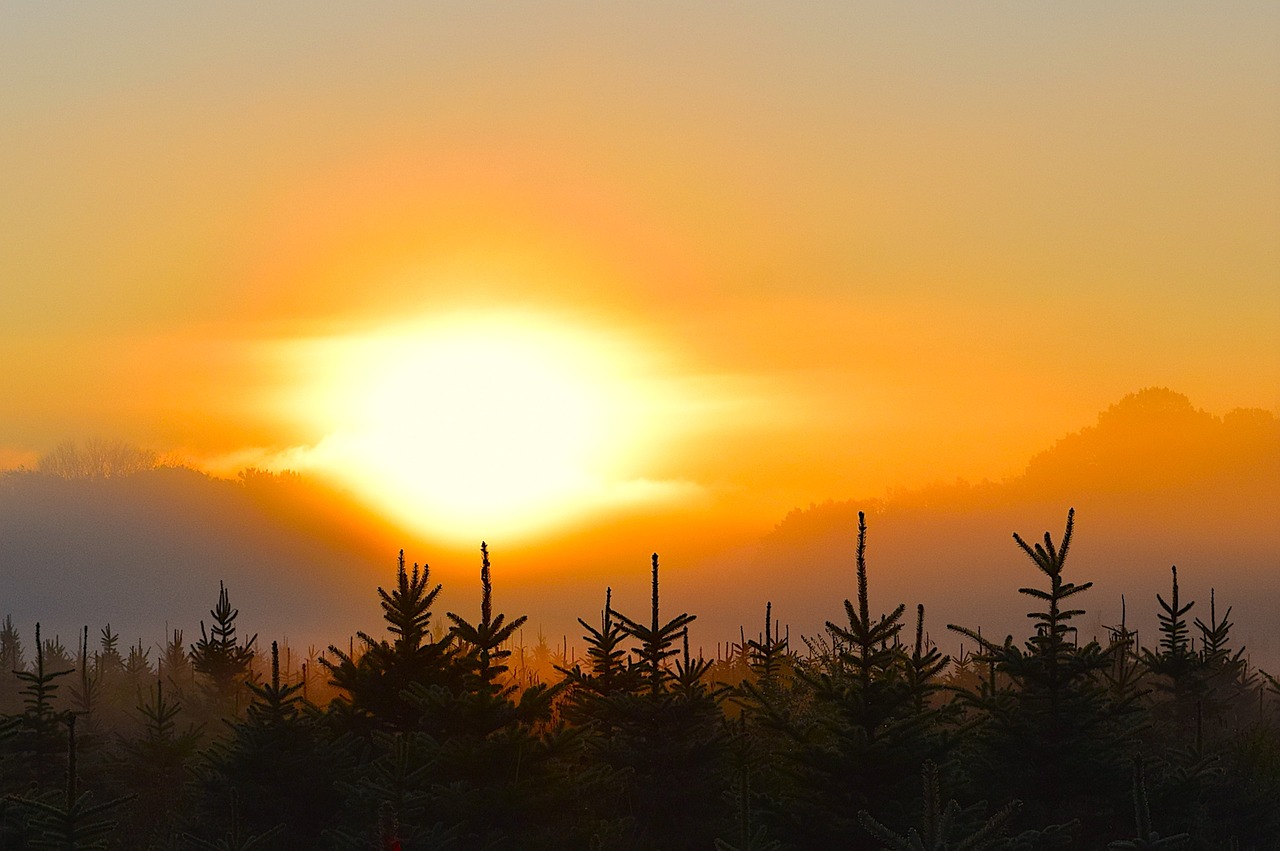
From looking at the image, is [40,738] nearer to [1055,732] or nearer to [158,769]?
[158,769]

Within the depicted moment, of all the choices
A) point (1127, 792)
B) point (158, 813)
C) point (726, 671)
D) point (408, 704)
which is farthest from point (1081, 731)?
point (726, 671)

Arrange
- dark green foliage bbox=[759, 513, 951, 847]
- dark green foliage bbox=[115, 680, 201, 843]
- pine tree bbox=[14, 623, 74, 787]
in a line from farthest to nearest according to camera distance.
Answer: dark green foliage bbox=[115, 680, 201, 843] → pine tree bbox=[14, 623, 74, 787] → dark green foliage bbox=[759, 513, 951, 847]

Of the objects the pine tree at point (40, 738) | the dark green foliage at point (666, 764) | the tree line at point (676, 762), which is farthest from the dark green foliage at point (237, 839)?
the pine tree at point (40, 738)

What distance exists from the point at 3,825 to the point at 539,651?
11903 centimetres

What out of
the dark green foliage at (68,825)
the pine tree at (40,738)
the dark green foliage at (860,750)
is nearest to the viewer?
the dark green foliage at (68,825)

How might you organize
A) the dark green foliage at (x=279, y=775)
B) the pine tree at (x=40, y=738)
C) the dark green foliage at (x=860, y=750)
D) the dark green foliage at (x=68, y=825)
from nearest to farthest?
the dark green foliage at (x=68, y=825), the dark green foliage at (x=860, y=750), the dark green foliage at (x=279, y=775), the pine tree at (x=40, y=738)

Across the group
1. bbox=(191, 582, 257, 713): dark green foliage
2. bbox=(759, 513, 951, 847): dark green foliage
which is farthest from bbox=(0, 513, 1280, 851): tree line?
bbox=(191, 582, 257, 713): dark green foliage

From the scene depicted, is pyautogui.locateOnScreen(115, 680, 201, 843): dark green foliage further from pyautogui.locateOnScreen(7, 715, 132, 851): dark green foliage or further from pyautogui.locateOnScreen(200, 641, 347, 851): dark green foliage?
pyautogui.locateOnScreen(7, 715, 132, 851): dark green foliage

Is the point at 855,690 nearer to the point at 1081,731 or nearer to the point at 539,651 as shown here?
the point at 1081,731

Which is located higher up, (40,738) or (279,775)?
(40,738)

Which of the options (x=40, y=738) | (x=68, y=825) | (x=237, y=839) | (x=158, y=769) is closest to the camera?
(x=68, y=825)

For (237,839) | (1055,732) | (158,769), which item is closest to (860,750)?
(1055,732)

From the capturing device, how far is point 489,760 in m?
25.5

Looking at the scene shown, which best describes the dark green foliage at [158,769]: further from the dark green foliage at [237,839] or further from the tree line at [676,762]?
the dark green foliage at [237,839]
